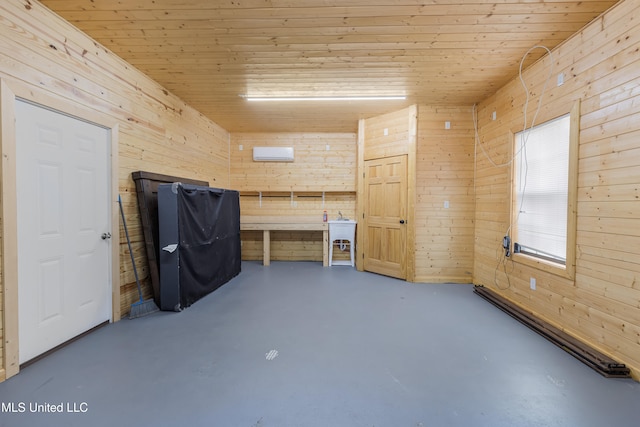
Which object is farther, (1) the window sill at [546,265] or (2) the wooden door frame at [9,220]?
(1) the window sill at [546,265]

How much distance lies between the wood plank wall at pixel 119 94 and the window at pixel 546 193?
178 inches

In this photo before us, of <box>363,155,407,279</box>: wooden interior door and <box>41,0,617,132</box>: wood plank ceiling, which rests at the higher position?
<box>41,0,617,132</box>: wood plank ceiling

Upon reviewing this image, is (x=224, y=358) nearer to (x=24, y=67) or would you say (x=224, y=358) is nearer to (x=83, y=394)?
(x=83, y=394)

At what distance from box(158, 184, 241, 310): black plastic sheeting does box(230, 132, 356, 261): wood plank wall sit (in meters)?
1.52

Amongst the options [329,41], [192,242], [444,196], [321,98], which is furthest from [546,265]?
[192,242]

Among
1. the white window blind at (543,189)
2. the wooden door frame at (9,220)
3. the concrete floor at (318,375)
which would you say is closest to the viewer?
the concrete floor at (318,375)

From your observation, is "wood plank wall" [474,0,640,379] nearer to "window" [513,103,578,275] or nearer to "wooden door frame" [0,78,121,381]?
"window" [513,103,578,275]

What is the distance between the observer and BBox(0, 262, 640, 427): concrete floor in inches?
62.0

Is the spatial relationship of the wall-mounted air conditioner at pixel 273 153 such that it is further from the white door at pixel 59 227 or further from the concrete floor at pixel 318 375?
the concrete floor at pixel 318 375

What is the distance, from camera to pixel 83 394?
1743 millimetres

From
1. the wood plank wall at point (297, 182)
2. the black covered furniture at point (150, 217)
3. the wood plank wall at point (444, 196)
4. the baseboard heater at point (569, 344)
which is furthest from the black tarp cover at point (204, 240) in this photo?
the baseboard heater at point (569, 344)

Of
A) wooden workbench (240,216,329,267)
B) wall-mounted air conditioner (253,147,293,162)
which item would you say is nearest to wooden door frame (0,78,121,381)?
wooden workbench (240,216,329,267)

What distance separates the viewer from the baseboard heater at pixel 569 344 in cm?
195

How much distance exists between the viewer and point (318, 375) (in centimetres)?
195
